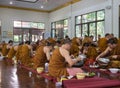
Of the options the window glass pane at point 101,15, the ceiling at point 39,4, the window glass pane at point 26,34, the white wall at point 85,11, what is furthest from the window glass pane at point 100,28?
the window glass pane at point 26,34

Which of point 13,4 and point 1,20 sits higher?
point 13,4

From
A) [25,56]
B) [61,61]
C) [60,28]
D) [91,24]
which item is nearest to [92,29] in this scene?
[91,24]

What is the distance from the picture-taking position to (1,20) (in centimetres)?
1352

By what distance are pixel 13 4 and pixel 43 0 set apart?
8.86 ft

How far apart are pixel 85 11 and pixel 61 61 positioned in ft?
24.2

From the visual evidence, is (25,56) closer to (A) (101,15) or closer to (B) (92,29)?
(A) (101,15)

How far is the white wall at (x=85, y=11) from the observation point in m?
8.88

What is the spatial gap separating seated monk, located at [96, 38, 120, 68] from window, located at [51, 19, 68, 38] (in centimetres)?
815

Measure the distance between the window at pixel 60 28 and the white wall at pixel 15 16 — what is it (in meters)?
1.02

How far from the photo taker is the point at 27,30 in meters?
14.7

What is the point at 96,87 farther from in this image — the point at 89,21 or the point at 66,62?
the point at 89,21

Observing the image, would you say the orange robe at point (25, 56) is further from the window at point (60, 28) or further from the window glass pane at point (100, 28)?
the window at point (60, 28)

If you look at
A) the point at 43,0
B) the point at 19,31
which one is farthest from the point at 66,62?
the point at 19,31

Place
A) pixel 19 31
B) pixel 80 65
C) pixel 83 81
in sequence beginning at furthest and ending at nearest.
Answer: pixel 19 31
pixel 80 65
pixel 83 81
